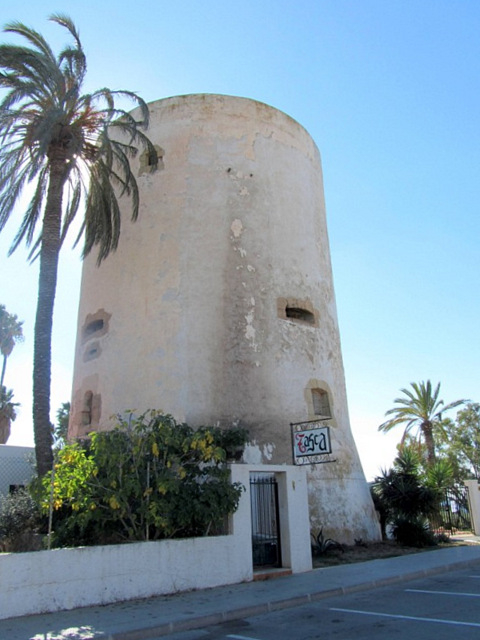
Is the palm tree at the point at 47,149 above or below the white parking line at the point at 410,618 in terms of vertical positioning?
above

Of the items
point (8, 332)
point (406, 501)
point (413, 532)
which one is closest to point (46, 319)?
point (406, 501)

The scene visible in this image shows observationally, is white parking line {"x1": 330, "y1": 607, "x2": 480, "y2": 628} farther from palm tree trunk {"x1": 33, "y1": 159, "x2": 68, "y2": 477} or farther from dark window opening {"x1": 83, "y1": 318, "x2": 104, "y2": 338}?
dark window opening {"x1": 83, "y1": 318, "x2": 104, "y2": 338}

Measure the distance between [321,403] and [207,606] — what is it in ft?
34.3

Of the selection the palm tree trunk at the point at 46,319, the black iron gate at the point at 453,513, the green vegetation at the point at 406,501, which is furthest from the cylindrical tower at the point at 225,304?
the palm tree trunk at the point at 46,319

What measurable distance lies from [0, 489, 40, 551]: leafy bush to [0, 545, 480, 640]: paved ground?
4444 millimetres

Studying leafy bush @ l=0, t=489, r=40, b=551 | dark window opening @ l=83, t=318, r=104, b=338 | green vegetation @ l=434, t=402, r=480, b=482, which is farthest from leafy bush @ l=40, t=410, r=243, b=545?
green vegetation @ l=434, t=402, r=480, b=482

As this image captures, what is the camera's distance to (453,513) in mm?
22062

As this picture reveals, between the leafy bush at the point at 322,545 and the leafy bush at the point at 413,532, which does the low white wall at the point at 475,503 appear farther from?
the leafy bush at the point at 322,545

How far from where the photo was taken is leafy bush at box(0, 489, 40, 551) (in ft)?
42.9

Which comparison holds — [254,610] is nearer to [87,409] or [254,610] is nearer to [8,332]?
[87,409]

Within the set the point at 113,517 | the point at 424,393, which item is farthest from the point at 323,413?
the point at 424,393

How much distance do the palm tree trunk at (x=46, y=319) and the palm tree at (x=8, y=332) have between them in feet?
163

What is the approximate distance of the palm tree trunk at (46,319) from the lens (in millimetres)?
12738

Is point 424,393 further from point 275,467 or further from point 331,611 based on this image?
point 331,611
